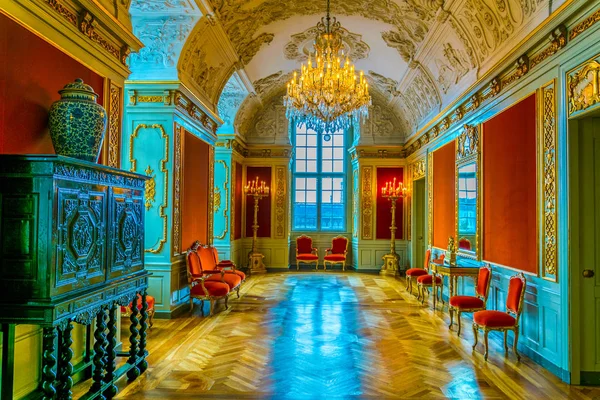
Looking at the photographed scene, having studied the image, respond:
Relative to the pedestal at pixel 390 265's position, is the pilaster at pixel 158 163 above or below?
above

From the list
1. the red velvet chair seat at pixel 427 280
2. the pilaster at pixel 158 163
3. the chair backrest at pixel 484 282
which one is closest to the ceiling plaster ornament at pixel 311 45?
the pilaster at pixel 158 163

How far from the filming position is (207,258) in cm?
751

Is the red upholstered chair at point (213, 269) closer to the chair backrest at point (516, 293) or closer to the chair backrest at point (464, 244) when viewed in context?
the chair backrest at point (464, 244)

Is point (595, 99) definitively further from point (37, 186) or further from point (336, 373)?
point (37, 186)

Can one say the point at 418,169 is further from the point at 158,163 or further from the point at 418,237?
the point at 158,163

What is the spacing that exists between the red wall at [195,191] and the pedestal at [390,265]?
5.51 meters

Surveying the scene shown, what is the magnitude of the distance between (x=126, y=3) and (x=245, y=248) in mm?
8666

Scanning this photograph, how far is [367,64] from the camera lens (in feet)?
32.7

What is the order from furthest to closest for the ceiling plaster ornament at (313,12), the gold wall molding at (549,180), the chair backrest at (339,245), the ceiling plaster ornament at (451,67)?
1. the chair backrest at (339,245)
2. the ceiling plaster ornament at (451,67)
3. the ceiling plaster ornament at (313,12)
4. the gold wall molding at (549,180)

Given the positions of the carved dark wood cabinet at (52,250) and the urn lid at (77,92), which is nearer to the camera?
the carved dark wood cabinet at (52,250)

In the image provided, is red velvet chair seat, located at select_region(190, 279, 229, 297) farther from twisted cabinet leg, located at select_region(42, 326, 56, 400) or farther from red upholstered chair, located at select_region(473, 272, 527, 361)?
twisted cabinet leg, located at select_region(42, 326, 56, 400)

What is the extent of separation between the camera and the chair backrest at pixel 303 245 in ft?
40.6

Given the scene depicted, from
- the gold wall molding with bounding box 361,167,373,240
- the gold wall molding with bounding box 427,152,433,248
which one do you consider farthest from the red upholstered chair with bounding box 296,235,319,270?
the gold wall molding with bounding box 427,152,433,248

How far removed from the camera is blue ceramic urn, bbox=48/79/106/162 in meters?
2.93
